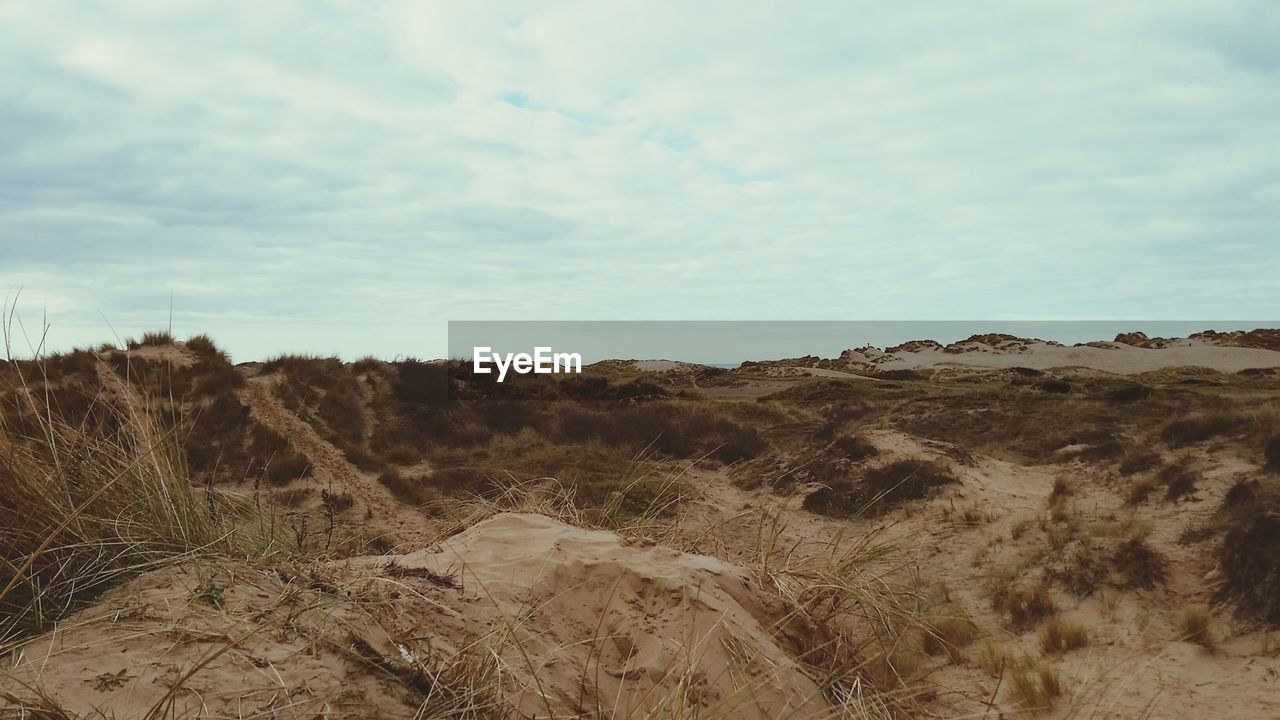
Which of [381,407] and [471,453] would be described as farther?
[381,407]

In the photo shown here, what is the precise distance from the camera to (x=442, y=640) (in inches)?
147

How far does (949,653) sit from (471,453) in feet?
37.5

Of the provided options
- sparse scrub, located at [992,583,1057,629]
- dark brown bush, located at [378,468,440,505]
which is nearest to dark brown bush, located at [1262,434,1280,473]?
sparse scrub, located at [992,583,1057,629]

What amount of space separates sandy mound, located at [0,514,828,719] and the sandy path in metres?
Result: 5.51

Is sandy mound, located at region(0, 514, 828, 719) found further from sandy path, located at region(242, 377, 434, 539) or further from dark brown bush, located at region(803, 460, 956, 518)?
dark brown bush, located at region(803, 460, 956, 518)

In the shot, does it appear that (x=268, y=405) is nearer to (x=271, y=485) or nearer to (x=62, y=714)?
(x=271, y=485)

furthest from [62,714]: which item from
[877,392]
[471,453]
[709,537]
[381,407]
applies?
[877,392]

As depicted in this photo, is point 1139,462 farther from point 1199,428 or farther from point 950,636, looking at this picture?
point 950,636

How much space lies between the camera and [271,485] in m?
12.6

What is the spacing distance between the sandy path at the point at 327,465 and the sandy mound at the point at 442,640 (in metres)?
5.51

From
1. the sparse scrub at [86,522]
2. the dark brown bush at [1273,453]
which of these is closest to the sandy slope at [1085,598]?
the dark brown bush at [1273,453]

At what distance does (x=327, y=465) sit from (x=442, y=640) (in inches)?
441

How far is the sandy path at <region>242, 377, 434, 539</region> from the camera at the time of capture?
11922 mm

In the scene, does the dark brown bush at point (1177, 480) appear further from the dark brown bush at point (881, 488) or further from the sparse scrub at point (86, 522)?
the sparse scrub at point (86, 522)
